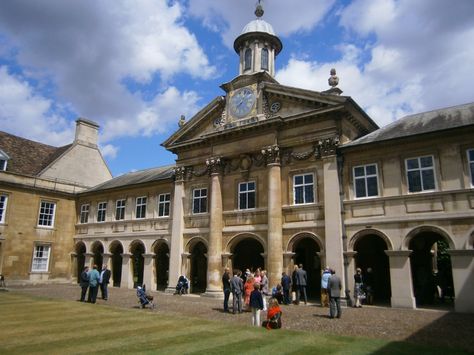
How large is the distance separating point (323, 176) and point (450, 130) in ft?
21.4

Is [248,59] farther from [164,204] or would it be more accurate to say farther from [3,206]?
[3,206]

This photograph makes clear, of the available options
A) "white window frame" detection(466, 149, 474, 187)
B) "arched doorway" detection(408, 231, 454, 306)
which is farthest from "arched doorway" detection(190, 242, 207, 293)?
"white window frame" detection(466, 149, 474, 187)

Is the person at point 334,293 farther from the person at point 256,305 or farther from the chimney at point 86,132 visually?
the chimney at point 86,132

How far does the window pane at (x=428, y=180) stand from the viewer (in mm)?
18984

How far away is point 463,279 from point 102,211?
→ 91.9 ft

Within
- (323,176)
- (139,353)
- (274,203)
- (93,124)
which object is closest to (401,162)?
(323,176)

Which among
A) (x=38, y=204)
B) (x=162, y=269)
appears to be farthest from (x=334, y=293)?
(x=38, y=204)

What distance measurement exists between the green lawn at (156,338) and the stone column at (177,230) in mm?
12260

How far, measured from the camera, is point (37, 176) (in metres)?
35.7

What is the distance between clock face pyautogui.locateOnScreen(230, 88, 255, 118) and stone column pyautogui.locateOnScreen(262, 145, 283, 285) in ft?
11.4

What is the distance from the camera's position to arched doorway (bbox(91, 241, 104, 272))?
114 feet

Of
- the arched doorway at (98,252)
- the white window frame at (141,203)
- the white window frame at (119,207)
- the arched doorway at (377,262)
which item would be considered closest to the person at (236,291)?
the arched doorway at (377,262)

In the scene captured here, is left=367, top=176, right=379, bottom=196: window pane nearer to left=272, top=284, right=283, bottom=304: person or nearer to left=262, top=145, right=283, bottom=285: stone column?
left=262, top=145, right=283, bottom=285: stone column

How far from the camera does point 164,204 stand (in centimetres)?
3052
